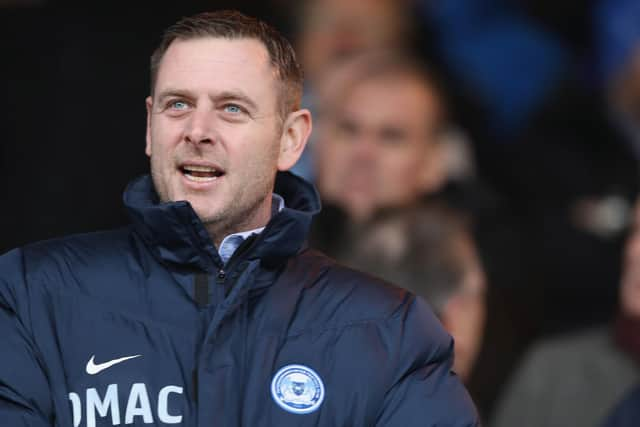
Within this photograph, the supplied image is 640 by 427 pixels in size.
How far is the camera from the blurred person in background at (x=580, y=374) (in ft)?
13.3

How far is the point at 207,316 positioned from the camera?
7.89 ft

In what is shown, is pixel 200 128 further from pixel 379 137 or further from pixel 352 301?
pixel 379 137

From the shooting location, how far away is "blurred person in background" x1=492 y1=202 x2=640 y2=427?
405cm

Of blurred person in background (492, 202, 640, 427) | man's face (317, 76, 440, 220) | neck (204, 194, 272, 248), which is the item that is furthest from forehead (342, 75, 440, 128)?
neck (204, 194, 272, 248)

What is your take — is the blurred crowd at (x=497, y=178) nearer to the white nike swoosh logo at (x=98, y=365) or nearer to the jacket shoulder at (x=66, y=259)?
the jacket shoulder at (x=66, y=259)

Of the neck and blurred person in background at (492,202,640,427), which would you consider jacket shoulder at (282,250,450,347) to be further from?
blurred person in background at (492,202,640,427)

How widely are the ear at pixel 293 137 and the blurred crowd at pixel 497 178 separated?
1.35 meters

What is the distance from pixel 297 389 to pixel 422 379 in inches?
10.5

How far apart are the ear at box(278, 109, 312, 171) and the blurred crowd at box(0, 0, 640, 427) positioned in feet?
4.42

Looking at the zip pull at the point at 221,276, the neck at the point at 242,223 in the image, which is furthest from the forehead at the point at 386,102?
the zip pull at the point at 221,276

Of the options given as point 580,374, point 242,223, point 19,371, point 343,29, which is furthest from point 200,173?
point 343,29

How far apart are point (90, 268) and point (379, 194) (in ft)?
7.26

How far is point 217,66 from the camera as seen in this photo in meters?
2.55

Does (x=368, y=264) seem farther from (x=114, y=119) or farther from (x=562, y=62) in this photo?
(x=562, y=62)
